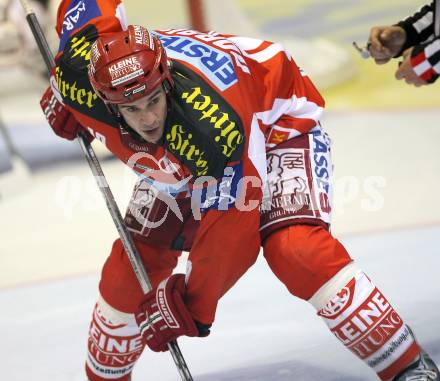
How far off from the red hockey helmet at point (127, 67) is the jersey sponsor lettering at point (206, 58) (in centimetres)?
11

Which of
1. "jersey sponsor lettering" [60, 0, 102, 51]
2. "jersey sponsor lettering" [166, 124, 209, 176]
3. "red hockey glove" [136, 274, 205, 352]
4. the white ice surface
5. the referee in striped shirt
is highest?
"jersey sponsor lettering" [60, 0, 102, 51]

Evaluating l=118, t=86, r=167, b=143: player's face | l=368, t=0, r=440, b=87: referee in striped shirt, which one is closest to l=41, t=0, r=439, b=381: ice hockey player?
l=118, t=86, r=167, b=143: player's face

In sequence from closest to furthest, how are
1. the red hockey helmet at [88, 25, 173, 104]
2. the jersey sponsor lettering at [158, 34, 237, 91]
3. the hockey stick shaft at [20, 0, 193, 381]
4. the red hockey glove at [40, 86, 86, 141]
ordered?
the red hockey helmet at [88, 25, 173, 104] → the jersey sponsor lettering at [158, 34, 237, 91] → the hockey stick shaft at [20, 0, 193, 381] → the red hockey glove at [40, 86, 86, 141]

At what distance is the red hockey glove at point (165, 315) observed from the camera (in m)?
2.46

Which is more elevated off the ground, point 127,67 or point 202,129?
point 127,67

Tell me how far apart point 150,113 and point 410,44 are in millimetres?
1131

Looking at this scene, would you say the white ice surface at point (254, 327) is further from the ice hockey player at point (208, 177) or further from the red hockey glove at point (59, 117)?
the red hockey glove at point (59, 117)

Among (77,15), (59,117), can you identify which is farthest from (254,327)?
(77,15)

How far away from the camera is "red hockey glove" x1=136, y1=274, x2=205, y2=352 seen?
2455mm

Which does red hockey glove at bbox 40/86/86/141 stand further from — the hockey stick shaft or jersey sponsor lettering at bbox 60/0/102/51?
jersey sponsor lettering at bbox 60/0/102/51

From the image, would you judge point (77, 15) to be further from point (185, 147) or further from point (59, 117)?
point (185, 147)

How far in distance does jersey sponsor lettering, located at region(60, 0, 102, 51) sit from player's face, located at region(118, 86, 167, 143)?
0.43m

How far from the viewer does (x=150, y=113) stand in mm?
2295

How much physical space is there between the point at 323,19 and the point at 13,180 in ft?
9.01
